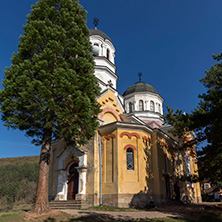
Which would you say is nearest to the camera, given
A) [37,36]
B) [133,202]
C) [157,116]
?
[37,36]

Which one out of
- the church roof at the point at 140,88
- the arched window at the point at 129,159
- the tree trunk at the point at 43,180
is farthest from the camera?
the church roof at the point at 140,88

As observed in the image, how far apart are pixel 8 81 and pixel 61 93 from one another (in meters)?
2.80

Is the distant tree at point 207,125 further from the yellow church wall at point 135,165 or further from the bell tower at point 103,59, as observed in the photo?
the bell tower at point 103,59

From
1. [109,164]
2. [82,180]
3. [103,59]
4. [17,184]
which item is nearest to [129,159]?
[109,164]

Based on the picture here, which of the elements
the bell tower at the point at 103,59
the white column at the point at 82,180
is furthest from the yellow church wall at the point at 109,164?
the bell tower at the point at 103,59

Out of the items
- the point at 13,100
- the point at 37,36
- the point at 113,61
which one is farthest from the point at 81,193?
the point at 113,61

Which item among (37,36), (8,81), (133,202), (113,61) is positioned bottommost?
(133,202)

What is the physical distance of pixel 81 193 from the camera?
14953 millimetres

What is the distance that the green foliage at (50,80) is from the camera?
1046 cm

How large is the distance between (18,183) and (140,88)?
41.9 meters

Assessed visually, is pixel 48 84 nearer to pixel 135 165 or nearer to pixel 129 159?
pixel 129 159

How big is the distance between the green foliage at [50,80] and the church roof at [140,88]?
55.8ft

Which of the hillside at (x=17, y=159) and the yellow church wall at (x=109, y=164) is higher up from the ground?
the hillside at (x=17, y=159)

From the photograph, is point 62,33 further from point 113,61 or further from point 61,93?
point 113,61
